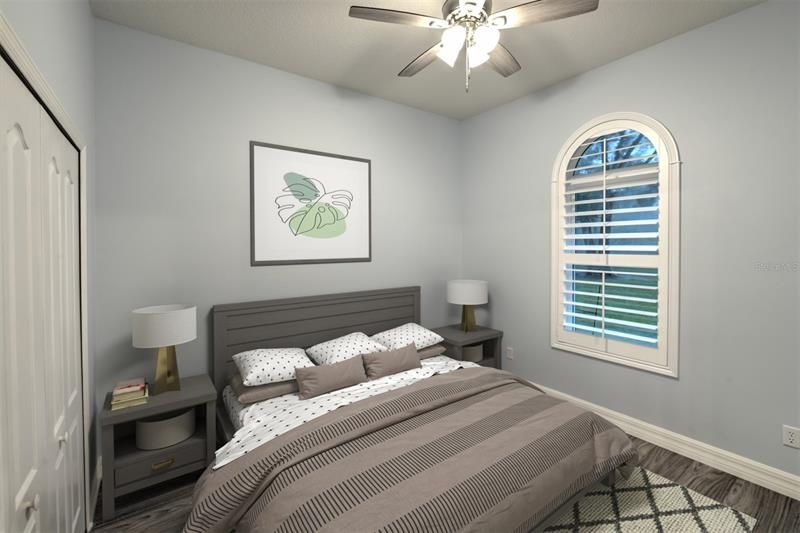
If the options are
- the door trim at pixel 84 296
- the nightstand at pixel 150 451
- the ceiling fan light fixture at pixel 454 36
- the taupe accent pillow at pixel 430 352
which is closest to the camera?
the door trim at pixel 84 296

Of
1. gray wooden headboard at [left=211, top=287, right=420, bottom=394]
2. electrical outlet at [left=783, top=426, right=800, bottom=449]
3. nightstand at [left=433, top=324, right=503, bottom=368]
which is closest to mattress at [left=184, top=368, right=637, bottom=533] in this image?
gray wooden headboard at [left=211, top=287, right=420, bottom=394]

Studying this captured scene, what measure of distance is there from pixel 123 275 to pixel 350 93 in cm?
224

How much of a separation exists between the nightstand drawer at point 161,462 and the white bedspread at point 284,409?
0.81 feet

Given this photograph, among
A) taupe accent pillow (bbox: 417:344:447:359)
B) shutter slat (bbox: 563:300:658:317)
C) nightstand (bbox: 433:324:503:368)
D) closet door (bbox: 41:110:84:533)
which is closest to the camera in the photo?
closet door (bbox: 41:110:84:533)

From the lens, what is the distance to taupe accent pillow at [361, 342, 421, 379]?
105 inches

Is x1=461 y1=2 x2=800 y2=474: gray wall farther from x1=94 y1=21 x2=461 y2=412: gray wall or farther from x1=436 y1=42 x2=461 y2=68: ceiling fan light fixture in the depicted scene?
x1=94 y1=21 x2=461 y2=412: gray wall

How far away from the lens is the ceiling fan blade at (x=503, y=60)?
211cm

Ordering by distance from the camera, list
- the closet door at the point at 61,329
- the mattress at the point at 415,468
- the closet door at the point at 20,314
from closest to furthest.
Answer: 1. the closet door at the point at 20,314
2. the closet door at the point at 61,329
3. the mattress at the point at 415,468

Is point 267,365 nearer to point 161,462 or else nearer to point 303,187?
point 161,462

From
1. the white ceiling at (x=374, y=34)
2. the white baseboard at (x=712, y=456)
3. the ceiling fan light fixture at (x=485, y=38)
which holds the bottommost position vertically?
the white baseboard at (x=712, y=456)

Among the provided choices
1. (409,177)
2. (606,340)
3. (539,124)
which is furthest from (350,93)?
(606,340)

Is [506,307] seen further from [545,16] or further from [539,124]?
[545,16]

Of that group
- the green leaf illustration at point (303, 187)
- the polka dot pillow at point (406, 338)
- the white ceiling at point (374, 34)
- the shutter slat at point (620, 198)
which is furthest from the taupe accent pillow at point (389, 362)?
the white ceiling at point (374, 34)

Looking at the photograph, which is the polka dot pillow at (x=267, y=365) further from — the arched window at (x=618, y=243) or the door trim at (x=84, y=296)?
the arched window at (x=618, y=243)
